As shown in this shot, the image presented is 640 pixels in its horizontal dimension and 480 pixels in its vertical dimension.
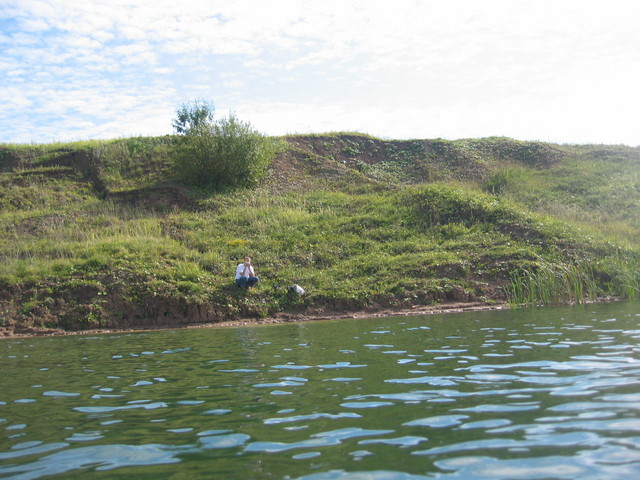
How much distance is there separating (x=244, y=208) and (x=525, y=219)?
43.8 feet

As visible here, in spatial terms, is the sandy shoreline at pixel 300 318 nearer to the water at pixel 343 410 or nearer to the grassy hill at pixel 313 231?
the grassy hill at pixel 313 231

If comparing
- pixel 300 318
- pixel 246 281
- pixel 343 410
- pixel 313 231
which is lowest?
pixel 300 318

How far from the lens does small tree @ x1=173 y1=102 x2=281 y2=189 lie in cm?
3184

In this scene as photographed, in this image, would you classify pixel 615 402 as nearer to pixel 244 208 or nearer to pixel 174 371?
pixel 174 371

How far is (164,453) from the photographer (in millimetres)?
4488

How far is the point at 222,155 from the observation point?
31688 millimetres

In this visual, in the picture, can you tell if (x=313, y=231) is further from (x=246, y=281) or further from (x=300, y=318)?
(x=300, y=318)

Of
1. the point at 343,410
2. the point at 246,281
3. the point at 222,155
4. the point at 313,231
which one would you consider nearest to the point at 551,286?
the point at 246,281

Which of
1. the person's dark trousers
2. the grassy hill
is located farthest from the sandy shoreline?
the person's dark trousers

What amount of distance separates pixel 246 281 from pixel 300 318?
2575mm

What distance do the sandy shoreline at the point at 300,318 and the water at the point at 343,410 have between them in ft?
21.1

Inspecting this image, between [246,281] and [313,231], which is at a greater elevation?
[313,231]

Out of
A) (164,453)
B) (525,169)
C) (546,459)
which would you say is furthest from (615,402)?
(525,169)

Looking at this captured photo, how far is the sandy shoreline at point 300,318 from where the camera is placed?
55.9 ft
